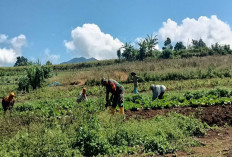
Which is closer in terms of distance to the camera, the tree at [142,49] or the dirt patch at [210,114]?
the dirt patch at [210,114]

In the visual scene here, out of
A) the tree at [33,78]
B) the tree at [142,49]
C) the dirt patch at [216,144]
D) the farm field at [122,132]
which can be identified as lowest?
Result: the dirt patch at [216,144]

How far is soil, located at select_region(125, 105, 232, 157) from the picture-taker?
5430 millimetres

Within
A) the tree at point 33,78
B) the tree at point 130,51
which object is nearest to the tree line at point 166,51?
the tree at point 130,51

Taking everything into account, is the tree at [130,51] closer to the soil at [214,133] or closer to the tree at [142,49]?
the tree at [142,49]

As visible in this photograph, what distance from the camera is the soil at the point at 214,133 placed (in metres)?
5.43

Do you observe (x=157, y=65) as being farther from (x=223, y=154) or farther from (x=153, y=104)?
(x=223, y=154)

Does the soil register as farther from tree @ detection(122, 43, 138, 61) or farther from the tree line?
tree @ detection(122, 43, 138, 61)

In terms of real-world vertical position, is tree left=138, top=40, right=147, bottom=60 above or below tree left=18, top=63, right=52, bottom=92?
above

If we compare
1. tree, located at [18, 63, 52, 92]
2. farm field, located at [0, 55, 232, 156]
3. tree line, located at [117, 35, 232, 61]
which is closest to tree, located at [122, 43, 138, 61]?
tree line, located at [117, 35, 232, 61]

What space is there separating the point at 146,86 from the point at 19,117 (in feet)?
41.1

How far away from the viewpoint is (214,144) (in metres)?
6.18

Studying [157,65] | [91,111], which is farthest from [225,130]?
[157,65]

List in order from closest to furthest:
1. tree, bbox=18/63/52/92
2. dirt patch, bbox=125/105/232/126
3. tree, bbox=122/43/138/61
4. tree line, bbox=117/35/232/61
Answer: dirt patch, bbox=125/105/232/126, tree, bbox=18/63/52/92, tree line, bbox=117/35/232/61, tree, bbox=122/43/138/61

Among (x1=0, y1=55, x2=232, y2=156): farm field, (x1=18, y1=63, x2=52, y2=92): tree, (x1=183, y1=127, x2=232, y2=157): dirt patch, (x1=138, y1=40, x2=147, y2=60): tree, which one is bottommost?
(x1=183, y1=127, x2=232, y2=157): dirt patch
